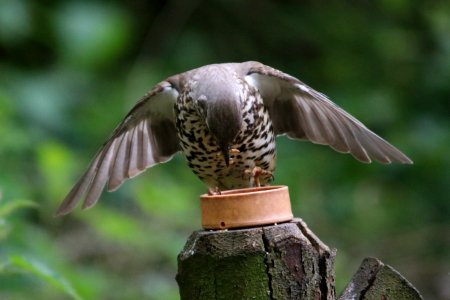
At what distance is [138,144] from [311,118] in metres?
0.80

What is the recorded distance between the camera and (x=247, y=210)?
2293mm

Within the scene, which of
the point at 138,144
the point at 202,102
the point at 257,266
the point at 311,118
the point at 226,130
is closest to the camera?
the point at 257,266

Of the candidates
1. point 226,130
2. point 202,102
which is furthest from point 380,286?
point 202,102

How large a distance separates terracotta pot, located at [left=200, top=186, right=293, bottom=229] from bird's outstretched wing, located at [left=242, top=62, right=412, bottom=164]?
4.02 feet

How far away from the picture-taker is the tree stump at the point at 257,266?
2178 mm

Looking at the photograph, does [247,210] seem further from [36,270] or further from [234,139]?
[234,139]

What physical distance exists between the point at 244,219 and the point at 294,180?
4.47m

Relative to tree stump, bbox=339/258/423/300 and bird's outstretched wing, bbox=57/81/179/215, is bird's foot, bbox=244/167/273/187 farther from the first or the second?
tree stump, bbox=339/258/423/300

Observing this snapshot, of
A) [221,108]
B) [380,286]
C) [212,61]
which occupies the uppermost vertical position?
[212,61]

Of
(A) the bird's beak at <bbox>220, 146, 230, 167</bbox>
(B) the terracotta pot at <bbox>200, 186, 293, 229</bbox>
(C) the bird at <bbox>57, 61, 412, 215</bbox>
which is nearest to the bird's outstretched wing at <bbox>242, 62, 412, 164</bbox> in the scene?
(C) the bird at <bbox>57, 61, 412, 215</bbox>

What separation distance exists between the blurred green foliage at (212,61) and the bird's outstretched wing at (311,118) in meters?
1.59

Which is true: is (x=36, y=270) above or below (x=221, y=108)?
below

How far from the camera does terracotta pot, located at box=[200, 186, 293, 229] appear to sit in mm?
2283

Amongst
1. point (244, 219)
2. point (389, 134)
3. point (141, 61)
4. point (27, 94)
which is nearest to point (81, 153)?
point (27, 94)
